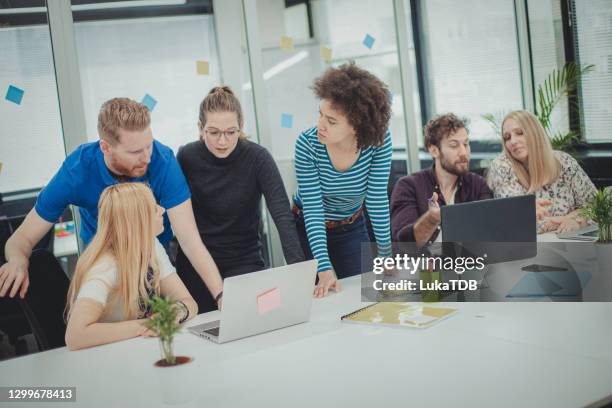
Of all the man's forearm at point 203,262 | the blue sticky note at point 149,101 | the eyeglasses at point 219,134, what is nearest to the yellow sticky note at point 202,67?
the blue sticky note at point 149,101

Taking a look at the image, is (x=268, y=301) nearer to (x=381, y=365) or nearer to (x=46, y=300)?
(x=381, y=365)

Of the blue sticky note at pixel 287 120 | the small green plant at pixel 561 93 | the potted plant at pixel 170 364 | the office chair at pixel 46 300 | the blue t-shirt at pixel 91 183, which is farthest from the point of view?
the small green plant at pixel 561 93

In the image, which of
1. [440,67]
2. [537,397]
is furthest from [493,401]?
[440,67]

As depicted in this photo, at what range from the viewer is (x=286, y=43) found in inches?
154

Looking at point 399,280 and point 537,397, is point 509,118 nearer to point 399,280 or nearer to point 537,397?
point 399,280

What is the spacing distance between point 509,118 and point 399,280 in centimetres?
149

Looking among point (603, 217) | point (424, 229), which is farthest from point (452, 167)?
point (603, 217)

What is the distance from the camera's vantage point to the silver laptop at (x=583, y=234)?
2.91 metres

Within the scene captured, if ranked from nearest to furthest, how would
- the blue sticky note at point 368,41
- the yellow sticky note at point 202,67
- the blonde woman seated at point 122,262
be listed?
the blonde woman seated at point 122,262
the yellow sticky note at point 202,67
the blue sticky note at point 368,41

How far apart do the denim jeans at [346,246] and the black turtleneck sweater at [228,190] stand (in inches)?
12.9

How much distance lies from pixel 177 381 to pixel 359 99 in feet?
4.82

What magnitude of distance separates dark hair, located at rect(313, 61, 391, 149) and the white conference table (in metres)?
0.77

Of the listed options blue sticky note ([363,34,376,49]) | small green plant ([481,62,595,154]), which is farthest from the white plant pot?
small green plant ([481,62,595,154])

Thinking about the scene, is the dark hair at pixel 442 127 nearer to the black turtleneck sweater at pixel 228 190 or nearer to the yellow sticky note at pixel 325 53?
the black turtleneck sweater at pixel 228 190
